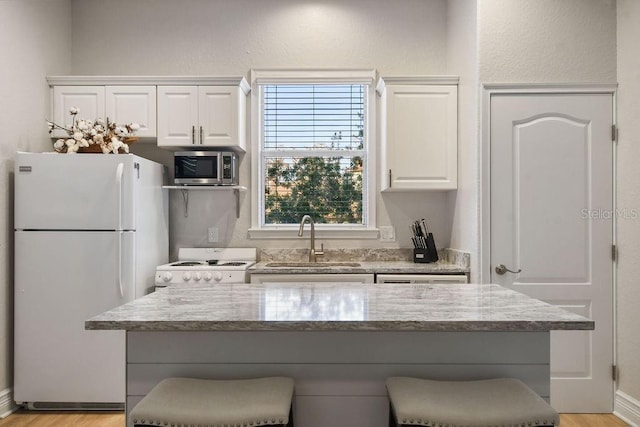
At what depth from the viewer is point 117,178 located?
9.98 ft

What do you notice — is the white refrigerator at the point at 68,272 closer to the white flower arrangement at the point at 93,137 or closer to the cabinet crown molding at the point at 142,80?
the white flower arrangement at the point at 93,137

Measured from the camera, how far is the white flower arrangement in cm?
319

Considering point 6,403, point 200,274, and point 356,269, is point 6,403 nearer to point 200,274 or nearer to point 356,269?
point 200,274

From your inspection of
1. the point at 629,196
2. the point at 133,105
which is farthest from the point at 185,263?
the point at 629,196

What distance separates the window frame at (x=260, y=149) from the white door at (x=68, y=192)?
3.98 ft

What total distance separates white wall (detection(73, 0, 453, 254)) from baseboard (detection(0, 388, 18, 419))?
1.50 m

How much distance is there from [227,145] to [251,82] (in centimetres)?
70

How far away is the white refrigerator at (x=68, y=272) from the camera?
3.06 metres

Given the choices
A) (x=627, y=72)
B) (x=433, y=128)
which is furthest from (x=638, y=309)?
(x=433, y=128)

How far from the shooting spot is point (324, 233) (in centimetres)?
400

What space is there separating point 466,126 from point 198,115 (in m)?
2.03

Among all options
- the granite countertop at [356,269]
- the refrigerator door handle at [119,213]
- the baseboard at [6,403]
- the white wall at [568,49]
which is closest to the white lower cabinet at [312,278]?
the granite countertop at [356,269]

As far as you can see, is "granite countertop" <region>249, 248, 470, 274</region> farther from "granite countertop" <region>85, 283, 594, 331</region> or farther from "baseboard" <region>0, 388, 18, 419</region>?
"baseboard" <region>0, 388, 18, 419</region>

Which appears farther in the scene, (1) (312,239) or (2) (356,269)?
(1) (312,239)
